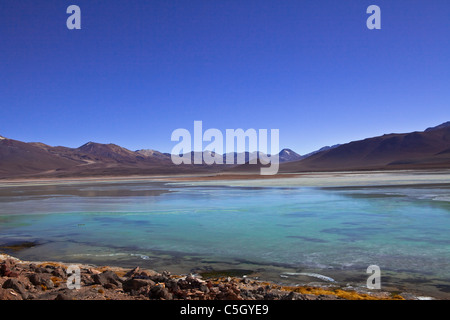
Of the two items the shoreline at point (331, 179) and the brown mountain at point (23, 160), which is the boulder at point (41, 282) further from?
the brown mountain at point (23, 160)

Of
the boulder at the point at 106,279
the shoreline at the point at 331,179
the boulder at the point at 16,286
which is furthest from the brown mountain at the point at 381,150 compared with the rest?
the boulder at the point at 16,286

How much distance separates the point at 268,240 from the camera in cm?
901

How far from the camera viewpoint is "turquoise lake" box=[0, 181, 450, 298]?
6441 millimetres

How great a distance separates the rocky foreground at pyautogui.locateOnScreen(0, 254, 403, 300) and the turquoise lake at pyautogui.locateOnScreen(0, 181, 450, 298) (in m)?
0.75

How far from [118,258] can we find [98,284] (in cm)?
259

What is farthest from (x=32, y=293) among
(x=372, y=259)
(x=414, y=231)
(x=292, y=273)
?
(x=414, y=231)

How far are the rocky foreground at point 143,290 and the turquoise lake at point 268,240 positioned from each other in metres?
0.75

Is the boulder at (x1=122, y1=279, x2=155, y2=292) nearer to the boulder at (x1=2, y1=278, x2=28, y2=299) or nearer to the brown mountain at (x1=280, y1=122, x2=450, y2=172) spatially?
the boulder at (x1=2, y1=278, x2=28, y2=299)

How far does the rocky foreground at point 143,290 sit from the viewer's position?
455 centimetres

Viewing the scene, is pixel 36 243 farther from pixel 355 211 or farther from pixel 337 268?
pixel 355 211

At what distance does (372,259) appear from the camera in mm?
6996

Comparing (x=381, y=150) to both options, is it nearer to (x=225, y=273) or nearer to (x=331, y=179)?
(x=331, y=179)

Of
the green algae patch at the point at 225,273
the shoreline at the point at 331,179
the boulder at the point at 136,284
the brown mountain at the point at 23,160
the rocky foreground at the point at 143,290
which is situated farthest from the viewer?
the brown mountain at the point at 23,160

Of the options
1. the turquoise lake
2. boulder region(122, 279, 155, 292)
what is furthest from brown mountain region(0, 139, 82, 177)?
boulder region(122, 279, 155, 292)
